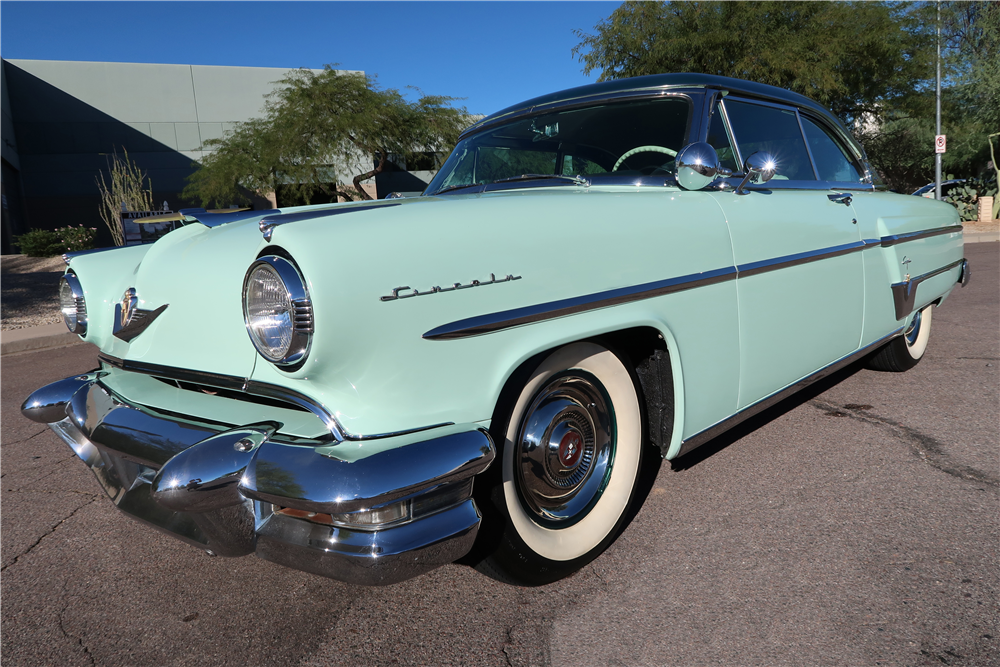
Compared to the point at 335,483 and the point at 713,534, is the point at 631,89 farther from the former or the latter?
the point at 335,483

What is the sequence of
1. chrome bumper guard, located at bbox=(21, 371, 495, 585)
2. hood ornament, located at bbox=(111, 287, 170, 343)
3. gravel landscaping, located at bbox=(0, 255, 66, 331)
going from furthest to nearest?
gravel landscaping, located at bbox=(0, 255, 66, 331), hood ornament, located at bbox=(111, 287, 170, 343), chrome bumper guard, located at bbox=(21, 371, 495, 585)

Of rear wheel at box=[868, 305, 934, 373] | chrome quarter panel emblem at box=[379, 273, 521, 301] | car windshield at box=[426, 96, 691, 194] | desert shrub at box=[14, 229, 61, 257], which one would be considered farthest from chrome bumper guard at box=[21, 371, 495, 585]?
desert shrub at box=[14, 229, 61, 257]

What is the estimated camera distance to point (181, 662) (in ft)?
5.47

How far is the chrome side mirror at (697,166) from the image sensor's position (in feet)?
7.09

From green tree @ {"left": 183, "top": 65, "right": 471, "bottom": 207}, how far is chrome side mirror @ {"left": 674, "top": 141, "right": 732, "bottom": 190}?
1645 cm

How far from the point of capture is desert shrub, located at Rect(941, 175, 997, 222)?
20906mm

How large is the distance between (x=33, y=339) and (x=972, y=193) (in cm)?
2498

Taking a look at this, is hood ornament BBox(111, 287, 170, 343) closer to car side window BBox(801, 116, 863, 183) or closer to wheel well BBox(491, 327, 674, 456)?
wheel well BBox(491, 327, 674, 456)

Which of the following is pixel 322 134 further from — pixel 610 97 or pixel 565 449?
pixel 565 449

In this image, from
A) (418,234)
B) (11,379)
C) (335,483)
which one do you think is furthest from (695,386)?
(11,379)

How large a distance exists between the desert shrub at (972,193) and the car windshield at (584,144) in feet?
75.5

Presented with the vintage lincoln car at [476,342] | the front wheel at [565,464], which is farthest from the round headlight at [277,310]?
the front wheel at [565,464]

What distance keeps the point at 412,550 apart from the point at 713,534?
120cm

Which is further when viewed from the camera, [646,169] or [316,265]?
[646,169]
